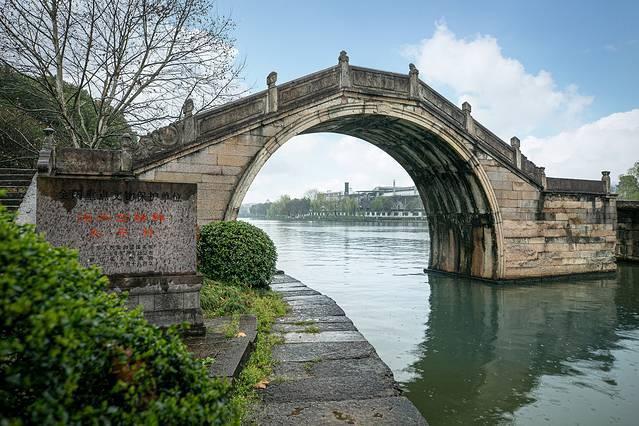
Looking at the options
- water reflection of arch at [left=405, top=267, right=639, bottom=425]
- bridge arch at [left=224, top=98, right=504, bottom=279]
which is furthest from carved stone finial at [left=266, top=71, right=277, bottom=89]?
water reflection of arch at [left=405, top=267, right=639, bottom=425]

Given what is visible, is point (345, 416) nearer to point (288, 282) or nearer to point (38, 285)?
point (38, 285)

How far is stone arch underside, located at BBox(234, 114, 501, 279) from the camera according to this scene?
13144mm

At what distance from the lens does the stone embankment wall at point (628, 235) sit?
63.6 feet

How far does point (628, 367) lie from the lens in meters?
6.13

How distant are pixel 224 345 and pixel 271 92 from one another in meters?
7.66

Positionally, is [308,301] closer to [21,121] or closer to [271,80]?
[271,80]

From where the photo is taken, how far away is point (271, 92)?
10.6 meters

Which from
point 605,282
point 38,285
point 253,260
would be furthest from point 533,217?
point 38,285

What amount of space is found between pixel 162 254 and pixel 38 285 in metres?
3.36

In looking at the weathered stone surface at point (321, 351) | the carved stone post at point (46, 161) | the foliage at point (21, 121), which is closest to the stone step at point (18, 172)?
the foliage at point (21, 121)

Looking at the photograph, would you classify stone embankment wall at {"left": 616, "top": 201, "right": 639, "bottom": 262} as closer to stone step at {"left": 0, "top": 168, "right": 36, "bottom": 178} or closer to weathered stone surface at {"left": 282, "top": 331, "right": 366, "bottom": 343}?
weathered stone surface at {"left": 282, "top": 331, "right": 366, "bottom": 343}

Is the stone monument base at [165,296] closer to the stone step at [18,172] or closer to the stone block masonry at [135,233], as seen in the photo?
the stone block masonry at [135,233]

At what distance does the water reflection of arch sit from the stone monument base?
2.79 m

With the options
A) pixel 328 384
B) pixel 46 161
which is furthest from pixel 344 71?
pixel 328 384
